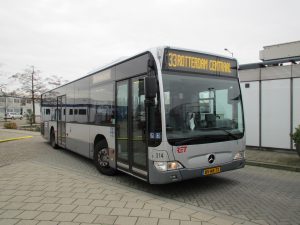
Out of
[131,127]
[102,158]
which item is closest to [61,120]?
[102,158]

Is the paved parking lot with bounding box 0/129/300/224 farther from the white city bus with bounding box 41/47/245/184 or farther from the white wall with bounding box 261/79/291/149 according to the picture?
the white wall with bounding box 261/79/291/149

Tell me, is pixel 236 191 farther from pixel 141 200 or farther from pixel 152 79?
pixel 152 79

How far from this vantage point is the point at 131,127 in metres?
6.25

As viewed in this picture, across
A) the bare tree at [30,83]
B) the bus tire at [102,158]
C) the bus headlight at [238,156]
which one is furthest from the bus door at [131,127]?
the bare tree at [30,83]

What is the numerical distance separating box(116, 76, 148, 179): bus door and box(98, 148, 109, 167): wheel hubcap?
938mm

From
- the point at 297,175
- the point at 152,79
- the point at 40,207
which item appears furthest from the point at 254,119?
the point at 40,207

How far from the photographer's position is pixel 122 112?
6691 millimetres

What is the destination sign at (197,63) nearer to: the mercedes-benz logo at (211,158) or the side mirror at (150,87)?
the side mirror at (150,87)

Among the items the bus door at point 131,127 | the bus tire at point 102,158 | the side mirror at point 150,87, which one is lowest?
the bus tire at point 102,158

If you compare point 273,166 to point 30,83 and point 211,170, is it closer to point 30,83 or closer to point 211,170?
point 211,170

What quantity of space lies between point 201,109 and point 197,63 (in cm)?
100

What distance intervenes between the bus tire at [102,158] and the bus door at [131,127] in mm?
900

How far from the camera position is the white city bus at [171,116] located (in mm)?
5340

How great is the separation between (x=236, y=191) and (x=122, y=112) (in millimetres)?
3144
